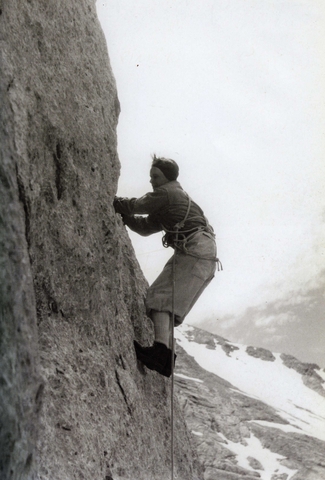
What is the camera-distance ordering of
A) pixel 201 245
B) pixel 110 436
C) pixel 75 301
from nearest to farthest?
pixel 110 436 → pixel 75 301 → pixel 201 245

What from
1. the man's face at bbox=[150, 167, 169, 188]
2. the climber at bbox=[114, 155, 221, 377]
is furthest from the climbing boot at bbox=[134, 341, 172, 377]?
the man's face at bbox=[150, 167, 169, 188]

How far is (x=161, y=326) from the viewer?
6281mm

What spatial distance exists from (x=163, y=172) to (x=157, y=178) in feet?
0.37

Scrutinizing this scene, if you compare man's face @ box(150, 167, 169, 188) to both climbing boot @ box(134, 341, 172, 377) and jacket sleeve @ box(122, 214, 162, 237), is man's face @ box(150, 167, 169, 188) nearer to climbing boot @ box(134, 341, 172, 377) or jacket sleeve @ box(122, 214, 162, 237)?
jacket sleeve @ box(122, 214, 162, 237)

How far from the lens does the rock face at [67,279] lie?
11.9ft

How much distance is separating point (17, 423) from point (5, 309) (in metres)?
0.69

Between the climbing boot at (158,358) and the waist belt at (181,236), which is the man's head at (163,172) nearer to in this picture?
the waist belt at (181,236)

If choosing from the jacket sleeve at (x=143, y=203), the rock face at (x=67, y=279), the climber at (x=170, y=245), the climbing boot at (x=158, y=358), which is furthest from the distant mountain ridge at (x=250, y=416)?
the rock face at (x=67, y=279)

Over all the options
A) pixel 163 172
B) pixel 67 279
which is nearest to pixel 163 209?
pixel 163 172

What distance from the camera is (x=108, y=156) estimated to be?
6480 millimetres

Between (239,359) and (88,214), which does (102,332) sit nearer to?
(88,214)

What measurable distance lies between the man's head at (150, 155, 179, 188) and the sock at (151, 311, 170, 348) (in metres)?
1.67

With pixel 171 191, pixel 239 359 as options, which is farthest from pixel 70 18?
pixel 239 359

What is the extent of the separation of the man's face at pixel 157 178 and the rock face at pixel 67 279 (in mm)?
608
